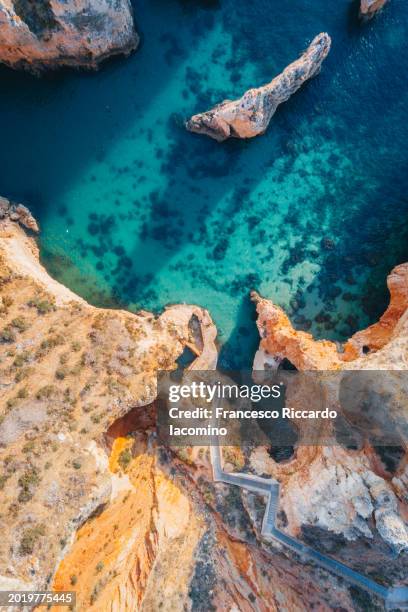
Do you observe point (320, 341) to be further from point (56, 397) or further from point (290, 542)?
point (56, 397)

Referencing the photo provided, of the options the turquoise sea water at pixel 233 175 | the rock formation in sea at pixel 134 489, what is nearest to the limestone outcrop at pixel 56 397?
the rock formation in sea at pixel 134 489

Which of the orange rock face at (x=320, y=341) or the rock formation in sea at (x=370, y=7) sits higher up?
the rock formation in sea at (x=370, y=7)

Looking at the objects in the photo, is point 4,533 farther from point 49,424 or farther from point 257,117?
point 257,117

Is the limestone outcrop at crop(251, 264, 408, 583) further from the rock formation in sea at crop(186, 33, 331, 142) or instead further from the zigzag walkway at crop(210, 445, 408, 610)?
the rock formation in sea at crop(186, 33, 331, 142)

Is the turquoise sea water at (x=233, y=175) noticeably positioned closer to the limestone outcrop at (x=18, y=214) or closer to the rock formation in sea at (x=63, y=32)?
the limestone outcrop at (x=18, y=214)

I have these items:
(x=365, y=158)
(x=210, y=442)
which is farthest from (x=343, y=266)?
(x=210, y=442)
